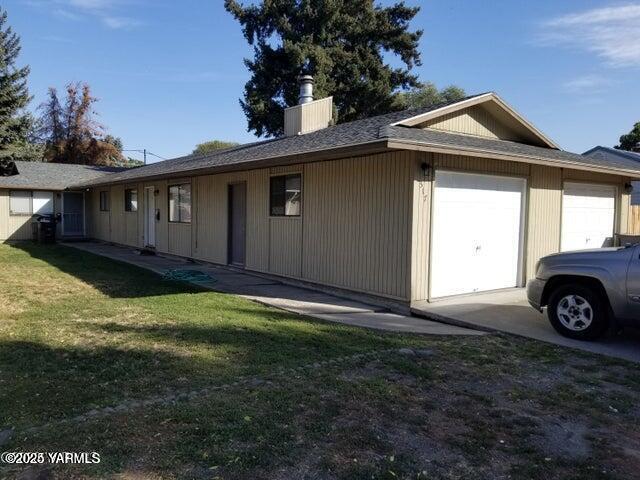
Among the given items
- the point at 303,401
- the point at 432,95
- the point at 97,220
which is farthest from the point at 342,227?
the point at 432,95

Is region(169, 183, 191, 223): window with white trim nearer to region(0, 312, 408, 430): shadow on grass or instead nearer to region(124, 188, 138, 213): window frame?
region(124, 188, 138, 213): window frame

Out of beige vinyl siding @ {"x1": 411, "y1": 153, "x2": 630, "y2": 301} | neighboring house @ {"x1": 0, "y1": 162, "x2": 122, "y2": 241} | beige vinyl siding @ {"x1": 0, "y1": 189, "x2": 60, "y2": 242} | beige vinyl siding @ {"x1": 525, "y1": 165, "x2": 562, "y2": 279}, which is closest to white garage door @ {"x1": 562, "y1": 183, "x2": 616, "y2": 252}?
beige vinyl siding @ {"x1": 411, "y1": 153, "x2": 630, "y2": 301}

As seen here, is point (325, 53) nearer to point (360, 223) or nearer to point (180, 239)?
point (180, 239)

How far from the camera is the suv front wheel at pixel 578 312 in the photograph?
634cm

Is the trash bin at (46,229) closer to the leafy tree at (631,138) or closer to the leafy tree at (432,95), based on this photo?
the leafy tree at (432,95)

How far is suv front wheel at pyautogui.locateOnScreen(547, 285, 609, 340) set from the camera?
6.34 meters

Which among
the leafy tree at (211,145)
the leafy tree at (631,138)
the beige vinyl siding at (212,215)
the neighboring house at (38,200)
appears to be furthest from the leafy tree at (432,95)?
the beige vinyl siding at (212,215)

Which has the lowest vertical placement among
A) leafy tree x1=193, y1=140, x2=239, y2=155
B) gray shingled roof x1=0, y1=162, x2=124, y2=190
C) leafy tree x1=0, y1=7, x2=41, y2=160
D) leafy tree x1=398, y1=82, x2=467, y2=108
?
gray shingled roof x1=0, y1=162, x2=124, y2=190

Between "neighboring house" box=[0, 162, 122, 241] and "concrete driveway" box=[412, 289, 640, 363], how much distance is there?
19.1 metres

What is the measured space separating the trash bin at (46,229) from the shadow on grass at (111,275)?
144 inches

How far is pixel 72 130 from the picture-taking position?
37.5 metres

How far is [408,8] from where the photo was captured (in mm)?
31344

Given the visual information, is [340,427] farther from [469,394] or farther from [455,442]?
[469,394]

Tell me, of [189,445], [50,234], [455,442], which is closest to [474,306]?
[455,442]
